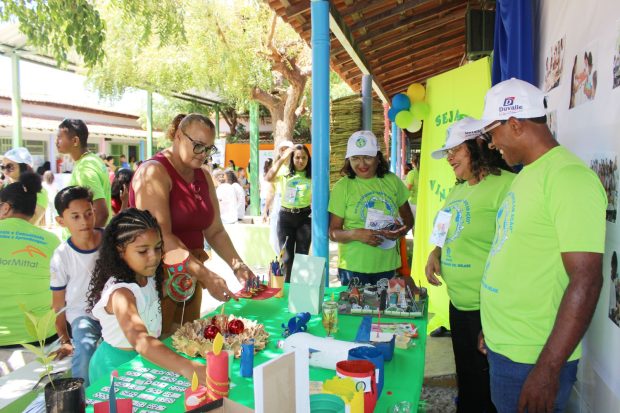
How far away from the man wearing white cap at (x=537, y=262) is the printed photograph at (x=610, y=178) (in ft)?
0.76

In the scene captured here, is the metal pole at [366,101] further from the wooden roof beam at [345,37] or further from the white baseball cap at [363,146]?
the white baseball cap at [363,146]

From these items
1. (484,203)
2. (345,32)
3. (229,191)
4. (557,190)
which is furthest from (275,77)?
(557,190)

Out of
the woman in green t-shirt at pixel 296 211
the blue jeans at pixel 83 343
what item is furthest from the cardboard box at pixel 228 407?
the woman in green t-shirt at pixel 296 211

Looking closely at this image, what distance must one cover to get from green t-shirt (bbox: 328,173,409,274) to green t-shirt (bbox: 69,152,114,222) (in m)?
1.72

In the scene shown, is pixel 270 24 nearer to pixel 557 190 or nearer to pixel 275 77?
pixel 275 77

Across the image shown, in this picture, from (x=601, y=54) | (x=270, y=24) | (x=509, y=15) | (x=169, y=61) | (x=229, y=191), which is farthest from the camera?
(x=169, y=61)

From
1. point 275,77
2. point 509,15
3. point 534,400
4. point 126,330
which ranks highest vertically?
point 275,77

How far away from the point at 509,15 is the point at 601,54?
1.19 metres

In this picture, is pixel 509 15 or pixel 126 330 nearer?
pixel 126 330

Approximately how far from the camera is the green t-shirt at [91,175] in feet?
11.6

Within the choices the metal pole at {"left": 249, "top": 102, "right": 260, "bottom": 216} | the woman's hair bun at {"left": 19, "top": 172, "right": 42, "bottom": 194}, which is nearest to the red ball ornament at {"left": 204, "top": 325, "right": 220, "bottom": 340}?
the woman's hair bun at {"left": 19, "top": 172, "right": 42, "bottom": 194}

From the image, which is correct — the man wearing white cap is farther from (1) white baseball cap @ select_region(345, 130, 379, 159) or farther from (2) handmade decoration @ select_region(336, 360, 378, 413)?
(1) white baseball cap @ select_region(345, 130, 379, 159)

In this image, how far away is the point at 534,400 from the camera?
1.47m

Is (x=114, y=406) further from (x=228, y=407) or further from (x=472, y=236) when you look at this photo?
(x=472, y=236)
